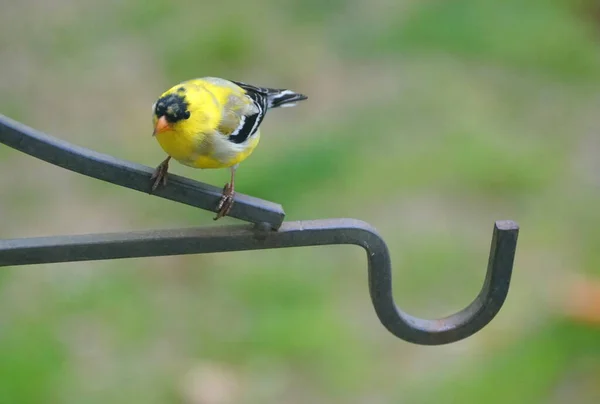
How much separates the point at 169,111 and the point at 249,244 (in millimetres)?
304

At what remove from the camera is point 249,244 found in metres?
0.89

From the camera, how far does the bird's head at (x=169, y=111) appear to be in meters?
1.08

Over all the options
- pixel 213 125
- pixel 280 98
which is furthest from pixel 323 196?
pixel 213 125

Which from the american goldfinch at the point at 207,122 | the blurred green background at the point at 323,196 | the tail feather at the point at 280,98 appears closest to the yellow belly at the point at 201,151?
the american goldfinch at the point at 207,122

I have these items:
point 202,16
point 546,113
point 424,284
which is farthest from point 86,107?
point 546,113

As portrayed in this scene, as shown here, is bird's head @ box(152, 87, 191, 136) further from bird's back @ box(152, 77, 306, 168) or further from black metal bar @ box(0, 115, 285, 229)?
black metal bar @ box(0, 115, 285, 229)

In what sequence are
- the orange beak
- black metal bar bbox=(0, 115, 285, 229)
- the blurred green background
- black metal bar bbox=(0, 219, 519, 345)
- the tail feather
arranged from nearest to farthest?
black metal bar bbox=(0, 115, 285, 229) < black metal bar bbox=(0, 219, 519, 345) < the orange beak < the tail feather < the blurred green background

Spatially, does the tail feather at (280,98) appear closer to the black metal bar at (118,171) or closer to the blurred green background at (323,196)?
the black metal bar at (118,171)

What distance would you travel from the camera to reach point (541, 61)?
3.28 meters

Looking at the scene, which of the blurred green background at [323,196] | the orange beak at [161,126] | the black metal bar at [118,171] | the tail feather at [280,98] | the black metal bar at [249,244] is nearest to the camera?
the black metal bar at [118,171]

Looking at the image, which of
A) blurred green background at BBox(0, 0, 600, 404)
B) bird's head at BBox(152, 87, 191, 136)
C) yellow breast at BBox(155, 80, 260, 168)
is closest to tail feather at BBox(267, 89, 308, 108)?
yellow breast at BBox(155, 80, 260, 168)

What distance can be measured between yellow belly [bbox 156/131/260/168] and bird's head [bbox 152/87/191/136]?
3 centimetres

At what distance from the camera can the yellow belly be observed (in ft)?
3.72

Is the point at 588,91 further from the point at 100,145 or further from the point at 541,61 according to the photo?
the point at 100,145
